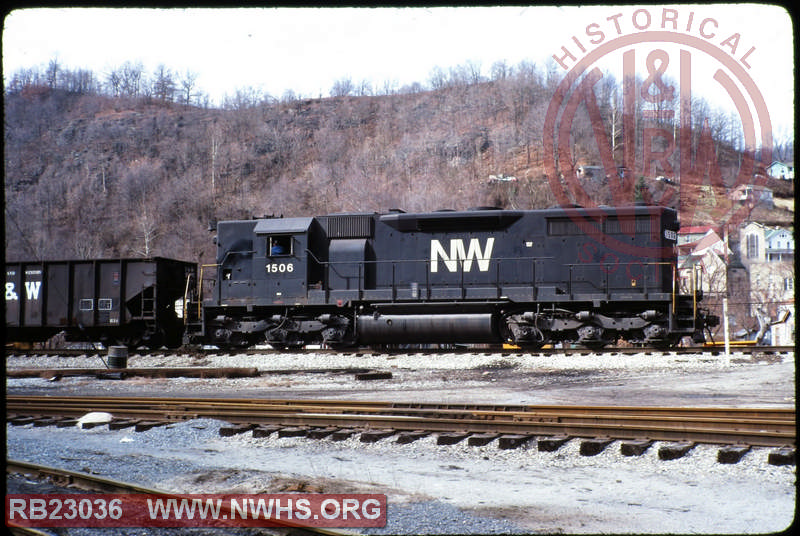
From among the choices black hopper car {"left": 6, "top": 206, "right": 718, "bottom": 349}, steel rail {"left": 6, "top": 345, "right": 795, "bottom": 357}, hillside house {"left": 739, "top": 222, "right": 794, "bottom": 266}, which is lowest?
steel rail {"left": 6, "top": 345, "right": 795, "bottom": 357}

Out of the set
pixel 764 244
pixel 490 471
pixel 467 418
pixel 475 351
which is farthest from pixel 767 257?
pixel 490 471

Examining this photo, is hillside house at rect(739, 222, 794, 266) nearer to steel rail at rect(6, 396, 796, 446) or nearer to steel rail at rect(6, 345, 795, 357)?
steel rail at rect(6, 345, 795, 357)

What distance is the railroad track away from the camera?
7102mm

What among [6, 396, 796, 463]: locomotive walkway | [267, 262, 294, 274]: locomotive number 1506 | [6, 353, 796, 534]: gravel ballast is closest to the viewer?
[6, 353, 796, 534]: gravel ballast

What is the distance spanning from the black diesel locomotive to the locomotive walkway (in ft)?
23.8

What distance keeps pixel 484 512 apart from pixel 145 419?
18.6 ft

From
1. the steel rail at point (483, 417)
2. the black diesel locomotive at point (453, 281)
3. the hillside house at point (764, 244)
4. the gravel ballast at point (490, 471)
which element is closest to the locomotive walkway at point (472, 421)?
the steel rail at point (483, 417)

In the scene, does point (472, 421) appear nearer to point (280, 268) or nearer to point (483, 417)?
point (483, 417)

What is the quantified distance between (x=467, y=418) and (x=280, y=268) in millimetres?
10684

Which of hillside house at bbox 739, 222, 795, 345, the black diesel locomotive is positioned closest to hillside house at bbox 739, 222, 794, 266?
hillside house at bbox 739, 222, 795, 345

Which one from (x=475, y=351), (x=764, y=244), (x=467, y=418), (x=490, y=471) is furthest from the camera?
(x=764, y=244)

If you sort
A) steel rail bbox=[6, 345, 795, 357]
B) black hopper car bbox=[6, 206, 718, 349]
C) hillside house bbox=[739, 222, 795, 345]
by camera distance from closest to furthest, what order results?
steel rail bbox=[6, 345, 795, 357], black hopper car bbox=[6, 206, 718, 349], hillside house bbox=[739, 222, 795, 345]

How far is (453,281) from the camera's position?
17062 millimetres

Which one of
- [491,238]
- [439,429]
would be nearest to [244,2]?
[439,429]
